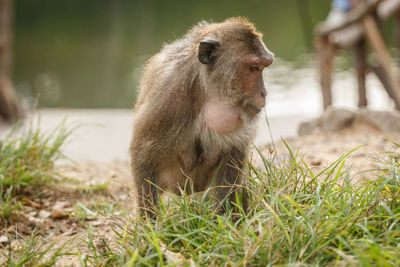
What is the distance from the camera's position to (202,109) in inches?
122

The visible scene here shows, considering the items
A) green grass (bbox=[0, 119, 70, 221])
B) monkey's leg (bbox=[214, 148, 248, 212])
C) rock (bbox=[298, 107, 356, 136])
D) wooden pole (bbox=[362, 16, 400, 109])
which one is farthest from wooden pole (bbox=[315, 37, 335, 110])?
monkey's leg (bbox=[214, 148, 248, 212])

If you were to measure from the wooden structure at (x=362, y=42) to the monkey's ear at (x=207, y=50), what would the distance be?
4.56 metres

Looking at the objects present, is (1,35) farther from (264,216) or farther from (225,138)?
(264,216)

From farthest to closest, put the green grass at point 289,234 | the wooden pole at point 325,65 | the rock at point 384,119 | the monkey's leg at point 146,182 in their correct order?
the wooden pole at point 325,65
the rock at point 384,119
the monkey's leg at point 146,182
the green grass at point 289,234

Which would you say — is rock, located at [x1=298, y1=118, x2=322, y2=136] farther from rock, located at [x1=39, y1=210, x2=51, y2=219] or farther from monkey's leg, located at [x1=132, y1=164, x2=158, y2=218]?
rock, located at [x1=39, y1=210, x2=51, y2=219]

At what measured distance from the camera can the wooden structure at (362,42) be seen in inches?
278

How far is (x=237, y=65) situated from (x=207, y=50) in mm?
212

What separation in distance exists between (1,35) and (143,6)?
2120cm

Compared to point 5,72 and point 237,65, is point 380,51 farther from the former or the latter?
point 5,72

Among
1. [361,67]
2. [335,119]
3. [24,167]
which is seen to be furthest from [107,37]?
[24,167]

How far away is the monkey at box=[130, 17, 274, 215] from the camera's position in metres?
3.00

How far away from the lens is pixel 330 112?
5.94 m

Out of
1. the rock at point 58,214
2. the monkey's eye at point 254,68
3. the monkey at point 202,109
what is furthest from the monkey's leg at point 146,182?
the rock at point 58,214

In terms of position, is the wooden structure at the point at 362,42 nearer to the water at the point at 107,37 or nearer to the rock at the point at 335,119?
the rock at the point at 335,119
